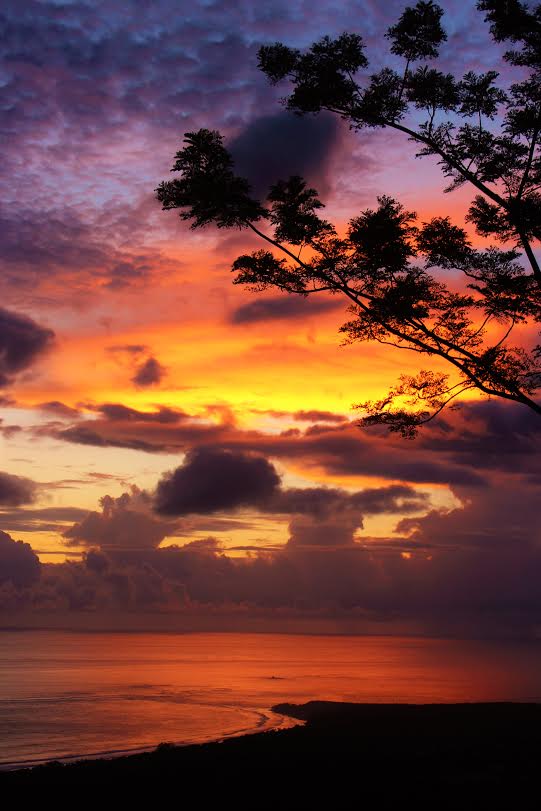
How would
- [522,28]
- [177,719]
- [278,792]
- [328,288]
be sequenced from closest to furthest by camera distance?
1. [278,792]
2. [522,28]
3. [328,288]
4. [177,719]

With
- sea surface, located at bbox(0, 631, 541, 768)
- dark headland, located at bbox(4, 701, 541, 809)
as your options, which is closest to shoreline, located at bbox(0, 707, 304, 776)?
sea surface, located at bbox(0, 631, 541, 768)

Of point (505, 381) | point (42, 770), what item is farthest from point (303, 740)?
point (505, 381)

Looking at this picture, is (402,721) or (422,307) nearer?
(422,307)

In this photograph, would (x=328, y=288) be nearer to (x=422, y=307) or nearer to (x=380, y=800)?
(x=422, y=307)

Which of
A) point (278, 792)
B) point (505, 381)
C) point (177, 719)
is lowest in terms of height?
point (177, 719)

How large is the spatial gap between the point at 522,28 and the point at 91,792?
844 inches

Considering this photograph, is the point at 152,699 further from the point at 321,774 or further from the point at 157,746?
the point at 321,774

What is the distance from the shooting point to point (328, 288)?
2005cm

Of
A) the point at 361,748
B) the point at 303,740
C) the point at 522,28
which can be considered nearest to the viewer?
the point at 522,28

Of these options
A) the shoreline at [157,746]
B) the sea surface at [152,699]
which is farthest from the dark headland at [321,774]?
the sea surface at [152,699]

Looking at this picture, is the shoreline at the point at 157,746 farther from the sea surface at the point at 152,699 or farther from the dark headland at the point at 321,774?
the dark headland at the point at 321,774

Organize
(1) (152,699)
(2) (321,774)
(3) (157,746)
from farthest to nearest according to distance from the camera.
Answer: (1) (152,699), (3) (157,746), (2) (321,774)

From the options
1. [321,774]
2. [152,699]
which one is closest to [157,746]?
[321,774]

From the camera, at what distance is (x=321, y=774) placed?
18484 millimetres
